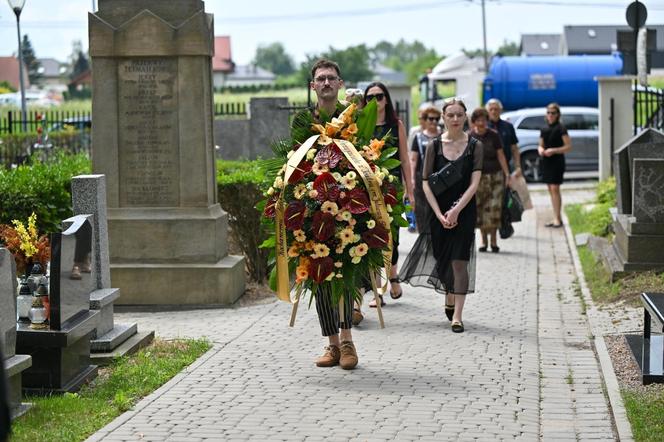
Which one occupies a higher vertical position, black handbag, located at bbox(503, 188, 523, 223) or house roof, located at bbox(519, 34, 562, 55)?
house roof, located at bbox(519, 34, 562, 55)

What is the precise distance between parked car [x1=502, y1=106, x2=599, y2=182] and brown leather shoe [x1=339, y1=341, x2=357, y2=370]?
22.5 meters

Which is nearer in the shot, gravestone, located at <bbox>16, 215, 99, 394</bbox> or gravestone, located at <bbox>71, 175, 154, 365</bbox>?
gravestone, located at <bbox>16, 215, 99, 394</bbox>

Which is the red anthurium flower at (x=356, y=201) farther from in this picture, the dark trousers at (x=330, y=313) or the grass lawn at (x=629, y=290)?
the grass lawn at (x=629, y=290)

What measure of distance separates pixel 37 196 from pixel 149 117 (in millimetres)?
1260

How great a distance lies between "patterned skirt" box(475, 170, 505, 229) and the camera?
16.1 meters

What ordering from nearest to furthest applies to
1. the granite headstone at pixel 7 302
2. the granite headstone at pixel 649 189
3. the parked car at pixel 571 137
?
1. the granite headstone at pixel 7 302
2. the granite headstone at pixel 649 189
3. the parked car at pixel 571 137

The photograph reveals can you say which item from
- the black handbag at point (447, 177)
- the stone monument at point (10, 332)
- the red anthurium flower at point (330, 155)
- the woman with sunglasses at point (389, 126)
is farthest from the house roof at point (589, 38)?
the stone monument at point (10, 332)

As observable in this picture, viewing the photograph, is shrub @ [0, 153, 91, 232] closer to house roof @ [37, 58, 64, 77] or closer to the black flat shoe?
the black flat shoe

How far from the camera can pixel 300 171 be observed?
875 centimetres

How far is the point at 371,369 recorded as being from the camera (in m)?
8.98

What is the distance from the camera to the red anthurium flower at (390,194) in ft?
29.5

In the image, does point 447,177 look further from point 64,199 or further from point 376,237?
point 64,199

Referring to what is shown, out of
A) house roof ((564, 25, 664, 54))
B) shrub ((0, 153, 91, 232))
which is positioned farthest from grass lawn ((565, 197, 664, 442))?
house roof ((564, 25, 664, 54))

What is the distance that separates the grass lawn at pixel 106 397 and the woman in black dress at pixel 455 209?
217 centimetres
